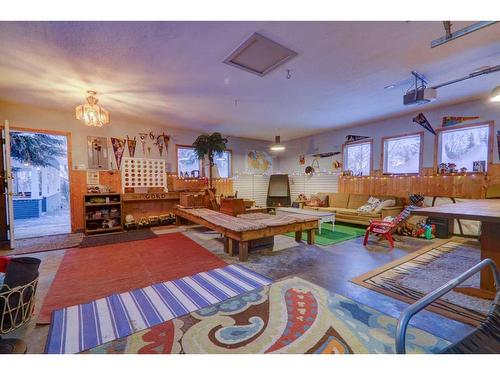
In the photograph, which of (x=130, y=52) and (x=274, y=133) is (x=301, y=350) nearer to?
(x=130, y=52)

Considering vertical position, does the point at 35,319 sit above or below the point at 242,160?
→ below

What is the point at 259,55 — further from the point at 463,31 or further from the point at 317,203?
the point at 317,203

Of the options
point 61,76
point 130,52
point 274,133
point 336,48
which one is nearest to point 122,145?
point 61,76

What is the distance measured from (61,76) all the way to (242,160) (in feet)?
18.1

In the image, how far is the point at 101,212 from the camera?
5434 mm

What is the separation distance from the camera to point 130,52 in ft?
9.25

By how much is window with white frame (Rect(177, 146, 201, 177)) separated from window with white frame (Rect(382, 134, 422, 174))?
551cm

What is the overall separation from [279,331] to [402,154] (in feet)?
19.5

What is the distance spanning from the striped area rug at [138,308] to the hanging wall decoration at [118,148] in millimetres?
4463

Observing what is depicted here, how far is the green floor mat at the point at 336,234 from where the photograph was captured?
450 centimetres

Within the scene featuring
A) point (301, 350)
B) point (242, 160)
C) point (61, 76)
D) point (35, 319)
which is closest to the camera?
point (301, 350)

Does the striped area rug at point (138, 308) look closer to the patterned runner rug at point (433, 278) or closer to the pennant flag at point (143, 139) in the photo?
the patterned runner rug at point (433, 278)

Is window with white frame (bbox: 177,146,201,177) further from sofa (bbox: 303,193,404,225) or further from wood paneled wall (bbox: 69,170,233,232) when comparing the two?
sofa (bbox: 303,193,404,225)

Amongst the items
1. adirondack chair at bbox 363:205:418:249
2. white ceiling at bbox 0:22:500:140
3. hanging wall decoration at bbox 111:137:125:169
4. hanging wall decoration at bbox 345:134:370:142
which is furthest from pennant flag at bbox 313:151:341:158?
hanging wall decoration at bbox 111:137:125:169
